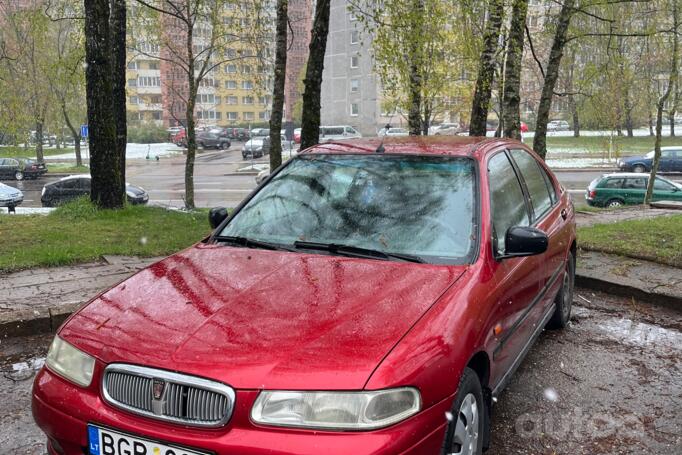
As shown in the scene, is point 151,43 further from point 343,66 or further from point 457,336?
point 343,66

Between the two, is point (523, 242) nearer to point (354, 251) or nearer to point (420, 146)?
point (354, 251)

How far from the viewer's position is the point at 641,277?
6.33 m

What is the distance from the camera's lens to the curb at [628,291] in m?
5.67

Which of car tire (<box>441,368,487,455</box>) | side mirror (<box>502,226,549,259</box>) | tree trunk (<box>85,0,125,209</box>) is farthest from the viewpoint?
tree trunk (<box>85,0,125,209</box>)

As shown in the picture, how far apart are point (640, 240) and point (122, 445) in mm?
7387

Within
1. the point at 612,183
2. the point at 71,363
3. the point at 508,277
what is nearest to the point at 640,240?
the point at 508,277

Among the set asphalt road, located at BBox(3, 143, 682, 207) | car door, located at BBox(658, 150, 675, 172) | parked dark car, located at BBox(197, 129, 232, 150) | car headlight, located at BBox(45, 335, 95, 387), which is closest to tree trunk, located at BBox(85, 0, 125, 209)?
car headlight, located at BBox(45, 335, 95, 387)

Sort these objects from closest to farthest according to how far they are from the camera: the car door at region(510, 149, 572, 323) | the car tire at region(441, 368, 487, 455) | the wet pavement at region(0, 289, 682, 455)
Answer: the car tire at region(441, 368, 487, 455) < the wet pavement at region(0, 289, 682, 455) < the car door at region(510, 149, 572, 323)

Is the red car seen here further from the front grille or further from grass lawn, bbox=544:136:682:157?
grass lawn, bbox=544:136:682:157

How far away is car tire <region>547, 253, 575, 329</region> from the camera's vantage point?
4930 mm

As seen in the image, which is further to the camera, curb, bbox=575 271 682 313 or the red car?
curb, bbox=575 271 682 313

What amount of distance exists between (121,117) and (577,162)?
107ft

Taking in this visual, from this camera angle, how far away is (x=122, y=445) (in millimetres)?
2264

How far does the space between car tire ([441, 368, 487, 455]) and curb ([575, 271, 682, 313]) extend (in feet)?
11.9
